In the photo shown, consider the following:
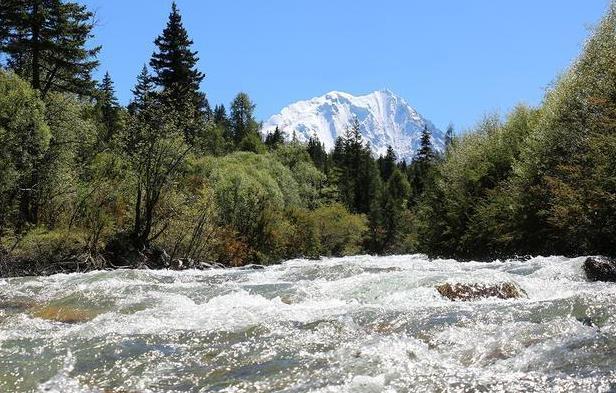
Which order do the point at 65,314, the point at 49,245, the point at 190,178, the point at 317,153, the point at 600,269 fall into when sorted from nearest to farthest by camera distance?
1. the point at 65,314
2. the point at 600,269
3. the point at 49,245
4. the point at 190,178
5. the point at 317,153

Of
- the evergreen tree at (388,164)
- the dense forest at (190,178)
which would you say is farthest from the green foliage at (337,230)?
the evergreen tree at (388,164)

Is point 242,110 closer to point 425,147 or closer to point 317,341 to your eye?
point 425,147

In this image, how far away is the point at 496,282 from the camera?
483 inches

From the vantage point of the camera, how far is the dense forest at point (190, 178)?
22672 millimetres

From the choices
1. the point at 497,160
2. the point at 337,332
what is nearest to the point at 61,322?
the point at 337,332

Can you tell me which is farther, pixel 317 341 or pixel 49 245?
pixel 49 245

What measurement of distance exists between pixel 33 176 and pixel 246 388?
931 inches

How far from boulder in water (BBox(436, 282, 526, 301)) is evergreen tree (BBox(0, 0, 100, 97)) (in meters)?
25.6

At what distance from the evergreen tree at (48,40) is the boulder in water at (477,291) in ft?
84.1

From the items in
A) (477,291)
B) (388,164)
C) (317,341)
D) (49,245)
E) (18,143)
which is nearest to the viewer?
(317,341)

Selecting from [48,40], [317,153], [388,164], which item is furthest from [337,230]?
[388,164]

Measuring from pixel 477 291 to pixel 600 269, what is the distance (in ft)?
16.6

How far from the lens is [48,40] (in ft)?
104

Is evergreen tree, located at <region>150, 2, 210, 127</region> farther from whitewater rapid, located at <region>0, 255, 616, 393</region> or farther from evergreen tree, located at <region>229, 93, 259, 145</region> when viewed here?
evergreen tree, located at <region>229, 93, 259, 145</region>
